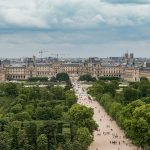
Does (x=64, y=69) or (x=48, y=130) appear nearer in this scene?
(x=48, y=130)

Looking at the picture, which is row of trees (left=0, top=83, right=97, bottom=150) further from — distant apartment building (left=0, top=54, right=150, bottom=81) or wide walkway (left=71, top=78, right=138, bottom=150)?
distant apartment building (left=0, top=54, right=150, bottom=81)

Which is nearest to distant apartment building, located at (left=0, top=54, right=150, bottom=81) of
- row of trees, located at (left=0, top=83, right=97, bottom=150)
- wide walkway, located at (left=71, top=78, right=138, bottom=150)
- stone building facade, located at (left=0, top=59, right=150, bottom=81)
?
stone building facade, located at (left=0, top=59, right=150, bottom=81)

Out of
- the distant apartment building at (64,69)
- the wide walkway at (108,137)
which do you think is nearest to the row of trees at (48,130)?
the wide walkway at (108,137)

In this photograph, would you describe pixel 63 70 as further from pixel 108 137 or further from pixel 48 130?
pixel 48 130

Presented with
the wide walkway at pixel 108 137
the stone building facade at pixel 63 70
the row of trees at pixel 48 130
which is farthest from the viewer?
the stone building facade at pixel 63 70

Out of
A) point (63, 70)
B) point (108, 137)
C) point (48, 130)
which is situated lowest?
point (108, 137)

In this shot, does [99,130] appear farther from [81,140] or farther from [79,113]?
[81,140]

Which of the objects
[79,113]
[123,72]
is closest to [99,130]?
[79,113]

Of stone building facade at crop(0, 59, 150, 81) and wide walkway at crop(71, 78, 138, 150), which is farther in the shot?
stone building facade at crop(0, 59, 150, 81)

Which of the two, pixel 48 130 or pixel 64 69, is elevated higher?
pixel 48 130

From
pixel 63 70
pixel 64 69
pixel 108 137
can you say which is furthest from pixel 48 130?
pixel 64 69

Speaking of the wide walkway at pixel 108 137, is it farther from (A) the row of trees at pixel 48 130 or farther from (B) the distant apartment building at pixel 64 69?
(B) the distant apartment building at pixel 64 69
